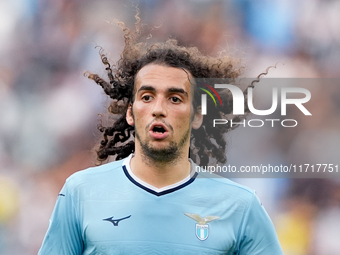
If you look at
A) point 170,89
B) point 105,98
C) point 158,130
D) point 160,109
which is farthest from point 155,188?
point 105,98

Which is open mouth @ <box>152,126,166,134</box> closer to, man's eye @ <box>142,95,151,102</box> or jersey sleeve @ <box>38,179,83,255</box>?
man's eye @ <box>142,95,151,102</box>

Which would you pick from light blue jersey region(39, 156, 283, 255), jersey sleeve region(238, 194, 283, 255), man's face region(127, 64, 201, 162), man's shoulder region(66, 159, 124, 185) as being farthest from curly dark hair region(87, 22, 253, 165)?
jersey sleeve region(238, 194, 283, 255)

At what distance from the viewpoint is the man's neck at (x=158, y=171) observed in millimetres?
2125

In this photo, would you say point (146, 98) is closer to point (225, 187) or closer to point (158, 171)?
point (158, 171)

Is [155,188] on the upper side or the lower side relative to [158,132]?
lower

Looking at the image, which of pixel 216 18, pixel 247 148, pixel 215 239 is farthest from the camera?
pixel 216 18

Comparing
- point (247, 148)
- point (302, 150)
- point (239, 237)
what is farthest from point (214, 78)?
point (302, 150)

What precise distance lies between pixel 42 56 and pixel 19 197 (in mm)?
1513

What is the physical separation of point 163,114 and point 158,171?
29 cm

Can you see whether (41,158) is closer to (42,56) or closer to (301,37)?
(42,56)

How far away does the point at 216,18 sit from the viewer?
4.96 metres

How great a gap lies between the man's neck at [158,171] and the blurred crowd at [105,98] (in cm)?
199

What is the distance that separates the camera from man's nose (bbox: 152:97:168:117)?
2062 millimetres

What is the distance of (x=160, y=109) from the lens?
207 cm
